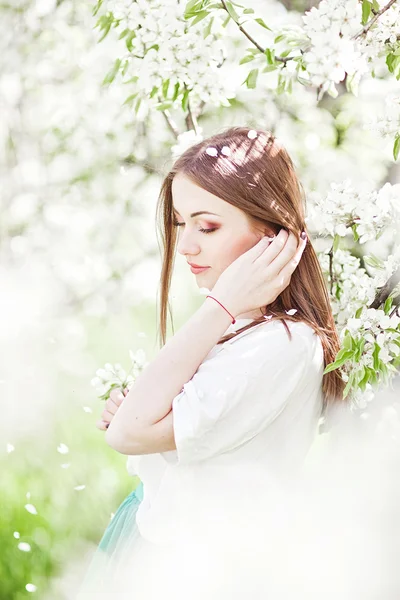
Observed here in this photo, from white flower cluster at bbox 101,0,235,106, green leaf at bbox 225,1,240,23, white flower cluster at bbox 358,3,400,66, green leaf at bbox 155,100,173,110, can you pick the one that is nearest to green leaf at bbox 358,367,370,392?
white flower cluster at bbox 358,3,400,66

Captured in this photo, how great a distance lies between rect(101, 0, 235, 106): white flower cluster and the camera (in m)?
2.00

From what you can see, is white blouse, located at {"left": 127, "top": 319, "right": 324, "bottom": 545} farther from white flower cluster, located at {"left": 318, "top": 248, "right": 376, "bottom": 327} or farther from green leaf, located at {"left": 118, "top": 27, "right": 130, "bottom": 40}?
green leaf, located at {"left": 118, "top": 27, "right": 130, "bottom": 40}

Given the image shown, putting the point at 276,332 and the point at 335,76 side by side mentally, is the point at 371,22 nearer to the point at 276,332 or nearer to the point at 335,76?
the point at 335,76

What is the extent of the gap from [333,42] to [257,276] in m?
0.44

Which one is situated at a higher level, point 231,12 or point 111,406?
point 231,12

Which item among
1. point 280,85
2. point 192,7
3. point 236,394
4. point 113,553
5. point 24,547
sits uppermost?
→ point 192,7

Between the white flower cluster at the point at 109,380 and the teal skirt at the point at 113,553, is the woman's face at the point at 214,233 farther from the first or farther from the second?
the teal skirt at the point at 113,553

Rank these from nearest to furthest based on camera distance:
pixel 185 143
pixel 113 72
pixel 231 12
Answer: pixel 231 12
pixel 185 143
pixel 113 72

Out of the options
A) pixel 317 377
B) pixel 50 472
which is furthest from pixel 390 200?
pixel 50 472

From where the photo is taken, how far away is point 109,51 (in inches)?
180

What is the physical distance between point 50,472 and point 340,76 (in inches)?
94.3

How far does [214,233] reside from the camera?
1656 millimetres

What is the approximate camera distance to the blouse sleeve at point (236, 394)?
4.78 ft

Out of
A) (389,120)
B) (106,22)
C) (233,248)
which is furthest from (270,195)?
(106,22)
